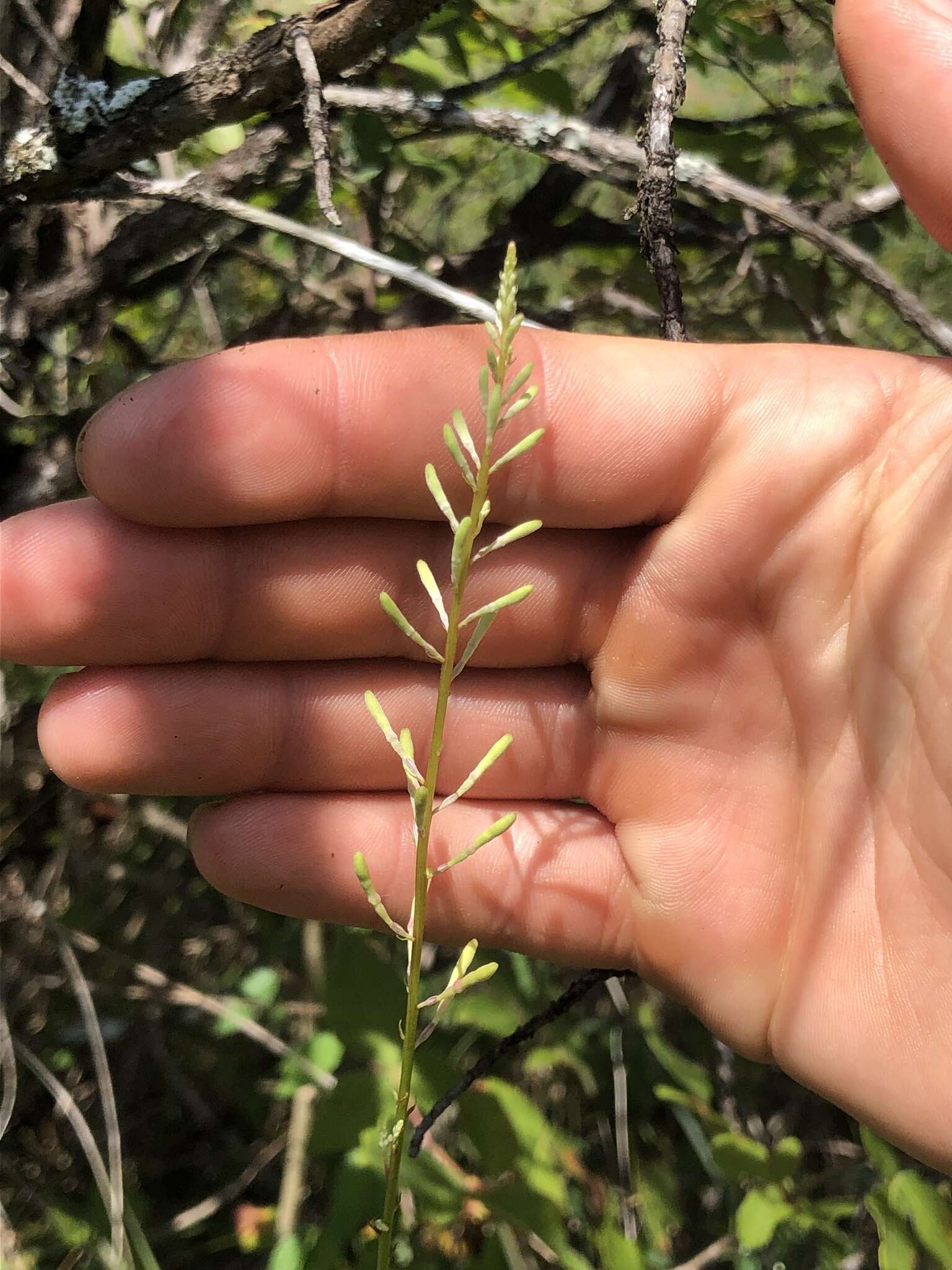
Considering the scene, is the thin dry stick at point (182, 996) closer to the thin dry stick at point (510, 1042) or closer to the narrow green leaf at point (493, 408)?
the thin dry stick at point (510, 1042)

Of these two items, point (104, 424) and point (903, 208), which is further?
point (903, 208)

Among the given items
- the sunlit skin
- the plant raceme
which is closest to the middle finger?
the sunlit skin

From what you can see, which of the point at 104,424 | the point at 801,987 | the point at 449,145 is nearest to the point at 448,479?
the point at 104,424

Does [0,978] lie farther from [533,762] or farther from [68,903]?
[533,762]

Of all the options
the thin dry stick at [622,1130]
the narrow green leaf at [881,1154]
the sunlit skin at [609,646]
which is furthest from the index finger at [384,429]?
the thin dry stick at [622,1130]

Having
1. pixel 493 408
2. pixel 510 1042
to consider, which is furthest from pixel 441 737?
pixel 510 1042

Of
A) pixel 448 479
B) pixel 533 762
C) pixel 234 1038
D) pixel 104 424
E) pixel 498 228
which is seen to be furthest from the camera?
pixel 234 1038
